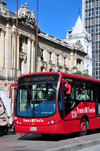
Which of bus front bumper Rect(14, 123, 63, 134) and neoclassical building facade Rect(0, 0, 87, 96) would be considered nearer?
bus front bumper Rect(14, 123, 63, 134)

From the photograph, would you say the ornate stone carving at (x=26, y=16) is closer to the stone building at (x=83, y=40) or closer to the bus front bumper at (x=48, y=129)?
the stone building at (x=83, y=40)

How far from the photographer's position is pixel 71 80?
1309cm

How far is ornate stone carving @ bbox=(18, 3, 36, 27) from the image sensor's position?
37969 mm

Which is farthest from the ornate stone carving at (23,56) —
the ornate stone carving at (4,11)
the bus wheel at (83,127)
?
the bus wheel at (83,127)

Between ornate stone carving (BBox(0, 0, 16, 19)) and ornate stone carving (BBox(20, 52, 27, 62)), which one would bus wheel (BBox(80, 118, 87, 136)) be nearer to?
ornate stone carving (BBox(0, 0, 16, 19))

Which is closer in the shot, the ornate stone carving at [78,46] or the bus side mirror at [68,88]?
the bus side mirror at [68,88]

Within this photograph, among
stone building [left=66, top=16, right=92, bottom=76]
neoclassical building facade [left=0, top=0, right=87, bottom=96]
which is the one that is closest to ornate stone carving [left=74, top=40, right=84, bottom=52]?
neoclassical building facade [left=0, top=0, right=87, bottom=96]

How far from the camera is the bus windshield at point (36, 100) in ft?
38.4

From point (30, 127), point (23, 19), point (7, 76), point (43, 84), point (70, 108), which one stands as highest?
point (23, 19)

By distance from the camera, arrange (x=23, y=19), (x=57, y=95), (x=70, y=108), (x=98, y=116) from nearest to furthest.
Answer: (x=57, y=95) < (x=70, y=108) < (x=98, y=116) < (x=23, y=19)

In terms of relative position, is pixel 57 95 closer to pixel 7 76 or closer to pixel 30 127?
pixel 30 127

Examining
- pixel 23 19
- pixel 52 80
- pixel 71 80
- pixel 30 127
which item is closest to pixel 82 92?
pixel 71 80

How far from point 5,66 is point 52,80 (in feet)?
79.3

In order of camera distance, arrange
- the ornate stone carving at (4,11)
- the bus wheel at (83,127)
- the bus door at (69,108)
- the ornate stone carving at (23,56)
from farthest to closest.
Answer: the ornate stone carving at (23,56) < the ornate stone carving at (4,11) < the bus wheel at (83,127) < the bus door at (69,108)
